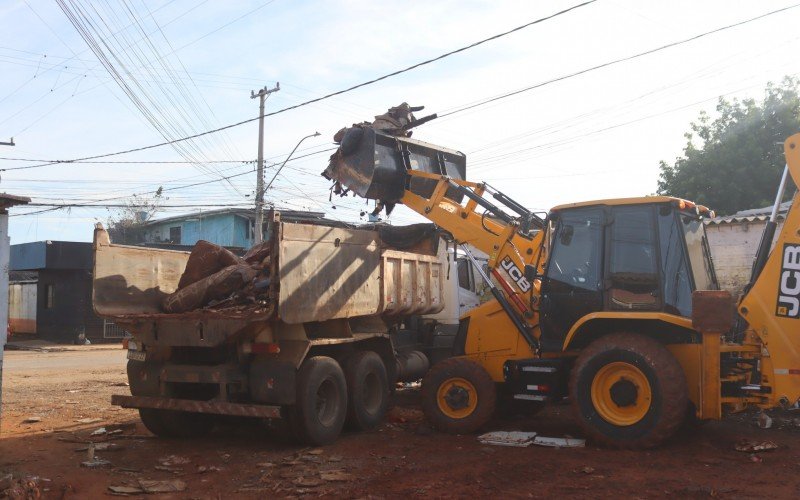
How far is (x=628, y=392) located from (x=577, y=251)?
1733 mm

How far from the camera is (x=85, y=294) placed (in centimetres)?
2702

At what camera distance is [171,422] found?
8.54 metres

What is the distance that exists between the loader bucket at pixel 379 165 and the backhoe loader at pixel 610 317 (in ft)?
0.09

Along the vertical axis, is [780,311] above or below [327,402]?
above

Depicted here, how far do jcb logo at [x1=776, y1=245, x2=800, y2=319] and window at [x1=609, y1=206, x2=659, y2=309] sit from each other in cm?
120

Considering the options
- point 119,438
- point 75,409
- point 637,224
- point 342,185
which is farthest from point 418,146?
point 75,409

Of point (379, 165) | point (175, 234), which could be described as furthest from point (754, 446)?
point (175, 234)

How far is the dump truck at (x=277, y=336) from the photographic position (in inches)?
302

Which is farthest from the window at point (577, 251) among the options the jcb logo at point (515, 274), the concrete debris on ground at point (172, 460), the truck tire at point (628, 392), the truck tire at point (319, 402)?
the concrete debris on ground at point (172, 460)

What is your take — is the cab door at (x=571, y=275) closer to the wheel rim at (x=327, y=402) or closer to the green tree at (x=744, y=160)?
the wheel rim at (x=327, y=402)

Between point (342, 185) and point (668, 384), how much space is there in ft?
16.8

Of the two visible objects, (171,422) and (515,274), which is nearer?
(171,422)

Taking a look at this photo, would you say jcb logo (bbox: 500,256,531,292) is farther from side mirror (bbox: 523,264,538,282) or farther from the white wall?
the white wall

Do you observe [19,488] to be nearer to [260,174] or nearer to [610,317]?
[610,317]
